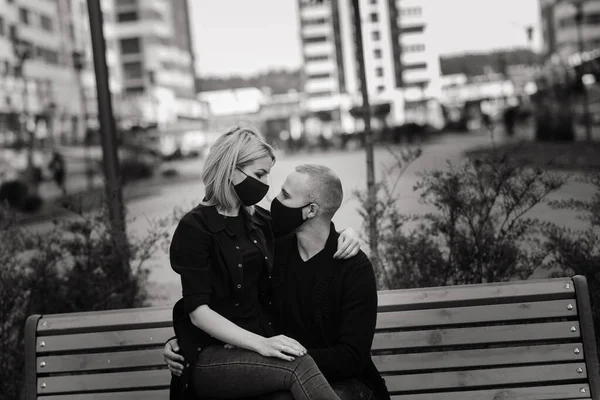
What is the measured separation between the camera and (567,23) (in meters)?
20.9

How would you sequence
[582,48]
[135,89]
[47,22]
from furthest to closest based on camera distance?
[135,89] → [582,48] → [47,22]

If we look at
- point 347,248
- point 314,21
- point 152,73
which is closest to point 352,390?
point 347,248

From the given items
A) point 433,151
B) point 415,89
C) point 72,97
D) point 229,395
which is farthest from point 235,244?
point 72,97

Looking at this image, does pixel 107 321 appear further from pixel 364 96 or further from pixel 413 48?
pixel 413 48

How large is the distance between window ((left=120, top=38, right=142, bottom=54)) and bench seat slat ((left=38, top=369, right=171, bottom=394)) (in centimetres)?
8879

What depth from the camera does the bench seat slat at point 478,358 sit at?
3754 mm

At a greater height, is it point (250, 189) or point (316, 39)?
point (316, 39)

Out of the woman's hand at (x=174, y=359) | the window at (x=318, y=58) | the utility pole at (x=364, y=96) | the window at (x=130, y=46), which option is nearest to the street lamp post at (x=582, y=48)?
the window at (x=318, y=58)

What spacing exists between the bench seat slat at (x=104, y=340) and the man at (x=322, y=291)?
0.67 meters

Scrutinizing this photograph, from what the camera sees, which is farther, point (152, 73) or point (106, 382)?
point (152, 73)

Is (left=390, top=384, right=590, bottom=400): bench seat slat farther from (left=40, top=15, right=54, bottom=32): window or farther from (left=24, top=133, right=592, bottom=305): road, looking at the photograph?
(left=40, top=15, right=54, bottom=32): window

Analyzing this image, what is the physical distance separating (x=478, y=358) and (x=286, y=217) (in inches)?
43.3

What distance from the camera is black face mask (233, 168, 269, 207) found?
3.21 meters

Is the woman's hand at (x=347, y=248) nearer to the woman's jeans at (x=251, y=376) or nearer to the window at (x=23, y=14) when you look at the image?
the woman's jeans at (x=251, y=376)
